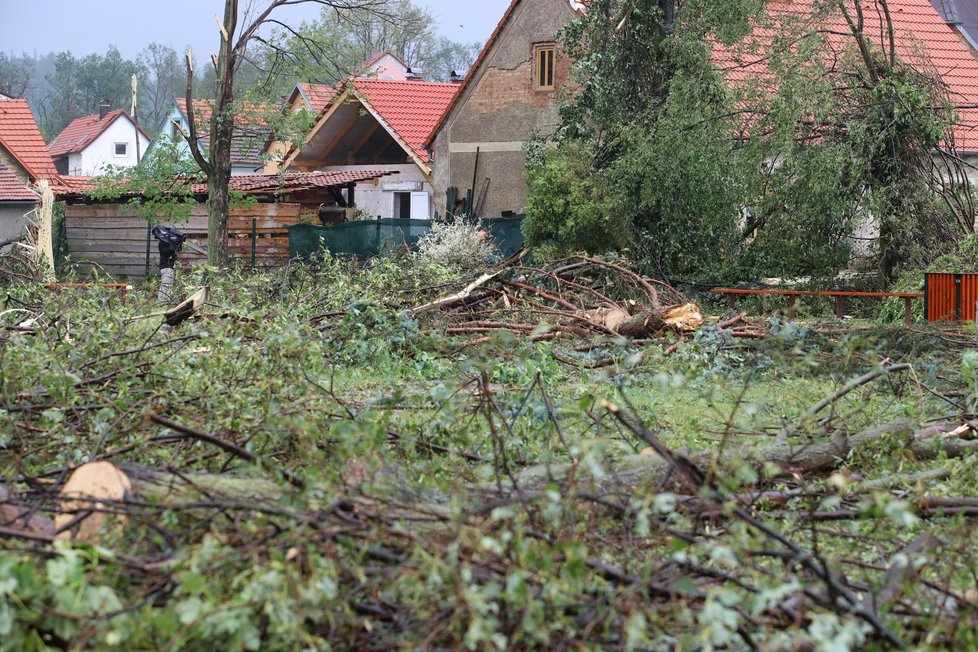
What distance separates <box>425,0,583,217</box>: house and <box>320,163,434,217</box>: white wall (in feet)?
7.57

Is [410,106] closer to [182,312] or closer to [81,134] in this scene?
[182,312]

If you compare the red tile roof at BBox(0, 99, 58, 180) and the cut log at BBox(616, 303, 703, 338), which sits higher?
the red tile roof at BBox(0, 99, 58, 180)

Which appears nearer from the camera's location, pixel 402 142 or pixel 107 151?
pixel 402 142

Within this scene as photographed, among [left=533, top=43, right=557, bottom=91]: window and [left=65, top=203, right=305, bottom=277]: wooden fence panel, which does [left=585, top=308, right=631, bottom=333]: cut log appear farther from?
[left=533, top=43, right=557, bottom=91]: window

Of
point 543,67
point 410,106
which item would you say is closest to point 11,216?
point 410,106

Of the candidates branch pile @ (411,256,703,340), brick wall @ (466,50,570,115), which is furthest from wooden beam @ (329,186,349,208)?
branch pile @ (411,256,703,340)

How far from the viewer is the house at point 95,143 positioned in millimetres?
70750

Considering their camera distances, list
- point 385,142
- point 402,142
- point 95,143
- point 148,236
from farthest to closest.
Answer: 1. point 95,143
2. point 385,142
3. point 402,142
4. point 148,236

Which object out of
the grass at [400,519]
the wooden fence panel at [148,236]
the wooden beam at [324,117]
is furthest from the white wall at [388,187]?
the grass at [400,519]

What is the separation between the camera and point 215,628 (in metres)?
2.93

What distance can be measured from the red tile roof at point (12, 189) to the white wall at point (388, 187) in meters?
10.8

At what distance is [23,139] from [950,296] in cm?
3625

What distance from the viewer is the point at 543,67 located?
26.4m

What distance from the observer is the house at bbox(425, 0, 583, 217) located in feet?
85.6
